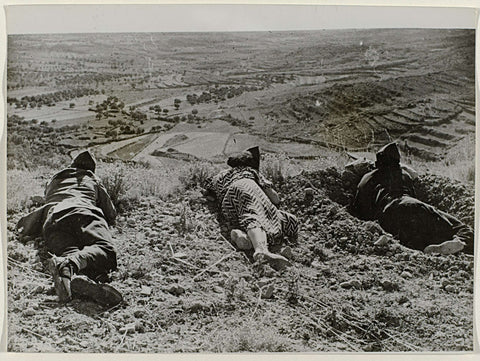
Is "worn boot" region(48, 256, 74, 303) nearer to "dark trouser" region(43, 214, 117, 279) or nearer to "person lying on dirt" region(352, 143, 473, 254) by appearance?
"dark trouser" region(43, 214, 117, 279)

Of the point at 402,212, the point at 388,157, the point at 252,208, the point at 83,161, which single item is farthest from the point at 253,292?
the point at 83,161

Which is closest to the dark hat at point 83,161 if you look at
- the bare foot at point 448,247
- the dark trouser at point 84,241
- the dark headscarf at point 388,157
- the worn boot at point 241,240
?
the dark trouser at point 84,241

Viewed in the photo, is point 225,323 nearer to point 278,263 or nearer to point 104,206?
point 278,263

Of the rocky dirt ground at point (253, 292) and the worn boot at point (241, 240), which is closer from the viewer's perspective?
the rocky dirt ground at point (253, 292)

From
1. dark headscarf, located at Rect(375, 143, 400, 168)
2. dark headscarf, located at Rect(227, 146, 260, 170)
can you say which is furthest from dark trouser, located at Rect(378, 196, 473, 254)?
dark headscarf, located at Rect(227, 146, 260, 170)

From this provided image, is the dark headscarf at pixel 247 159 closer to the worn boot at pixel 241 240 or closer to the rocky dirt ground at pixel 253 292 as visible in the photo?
the rocky dirt ground at pixel 253 292

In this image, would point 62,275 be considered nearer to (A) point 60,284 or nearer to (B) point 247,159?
(A) point 60,284
